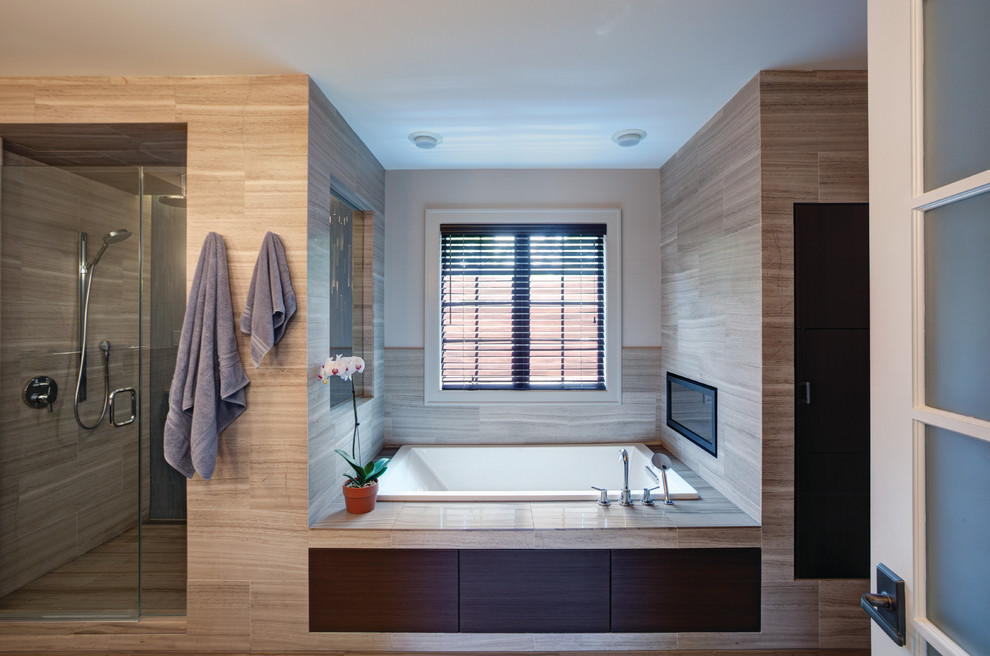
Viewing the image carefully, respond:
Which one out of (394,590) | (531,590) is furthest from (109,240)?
(531,590)

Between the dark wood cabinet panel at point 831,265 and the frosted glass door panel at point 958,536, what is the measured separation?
4.90 feet

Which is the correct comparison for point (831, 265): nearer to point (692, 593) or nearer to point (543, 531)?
point (692, 593)

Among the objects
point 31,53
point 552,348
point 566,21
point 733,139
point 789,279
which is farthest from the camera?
point 552,348

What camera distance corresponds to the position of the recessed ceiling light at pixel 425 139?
272cm

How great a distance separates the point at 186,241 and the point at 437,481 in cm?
193

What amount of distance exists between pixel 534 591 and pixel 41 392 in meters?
2.25

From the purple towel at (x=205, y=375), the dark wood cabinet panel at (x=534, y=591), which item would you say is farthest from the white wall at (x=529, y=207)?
the dark wood cabinet panel at (x=534, y=591)

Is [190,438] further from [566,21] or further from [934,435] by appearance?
[934,435]

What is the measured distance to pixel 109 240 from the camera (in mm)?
2131

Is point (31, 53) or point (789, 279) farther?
point (789, 279)

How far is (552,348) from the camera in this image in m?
3.38

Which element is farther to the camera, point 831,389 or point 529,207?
point 529,207

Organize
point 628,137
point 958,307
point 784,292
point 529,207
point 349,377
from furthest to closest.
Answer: point 529,207 < point 628,137 < point 349,377 < point 784,292 < point 958,307

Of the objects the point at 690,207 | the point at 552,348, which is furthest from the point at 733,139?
the point at 552,348
